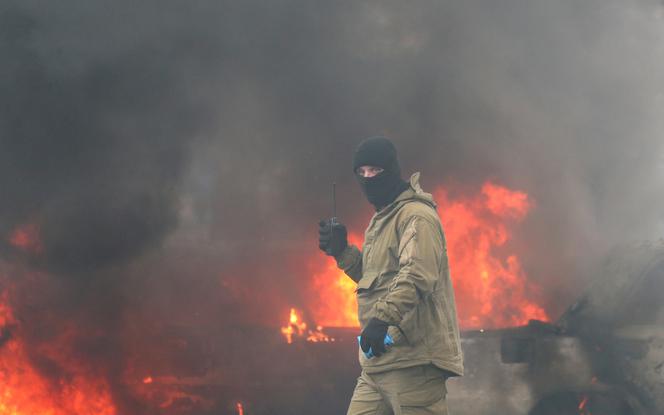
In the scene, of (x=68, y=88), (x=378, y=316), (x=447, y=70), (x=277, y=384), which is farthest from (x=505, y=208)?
(x=378, y=316)

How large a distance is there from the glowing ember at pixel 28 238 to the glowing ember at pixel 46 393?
1718mm

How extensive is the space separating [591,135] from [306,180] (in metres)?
4.94

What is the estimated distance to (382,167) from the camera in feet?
13.5

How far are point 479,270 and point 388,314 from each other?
8148 millimetres

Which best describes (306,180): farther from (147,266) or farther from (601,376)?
(601,376)

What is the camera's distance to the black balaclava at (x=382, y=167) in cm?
411

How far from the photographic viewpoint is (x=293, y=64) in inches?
482

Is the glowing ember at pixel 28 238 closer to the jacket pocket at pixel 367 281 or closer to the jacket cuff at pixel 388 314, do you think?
the jacket pocket at pixel 367 281

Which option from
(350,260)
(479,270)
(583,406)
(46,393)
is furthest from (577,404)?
(46,393)

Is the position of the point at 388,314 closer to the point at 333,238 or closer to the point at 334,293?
the point at 333,238

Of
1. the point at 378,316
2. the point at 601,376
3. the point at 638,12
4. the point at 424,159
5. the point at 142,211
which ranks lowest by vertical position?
the point at 378,316

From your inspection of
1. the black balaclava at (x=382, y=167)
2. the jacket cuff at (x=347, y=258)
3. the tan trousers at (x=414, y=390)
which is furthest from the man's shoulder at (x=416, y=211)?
the tan trousers at (x=414, y=390)

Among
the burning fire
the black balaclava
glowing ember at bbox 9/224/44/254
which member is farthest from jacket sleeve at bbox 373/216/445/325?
glowing ember at bbox 9/224/44/254

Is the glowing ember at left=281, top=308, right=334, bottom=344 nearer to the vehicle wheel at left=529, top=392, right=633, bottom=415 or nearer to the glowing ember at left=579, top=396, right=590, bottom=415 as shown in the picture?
the vehicle wheel at left=529, top=392, right=633, bottom=415
